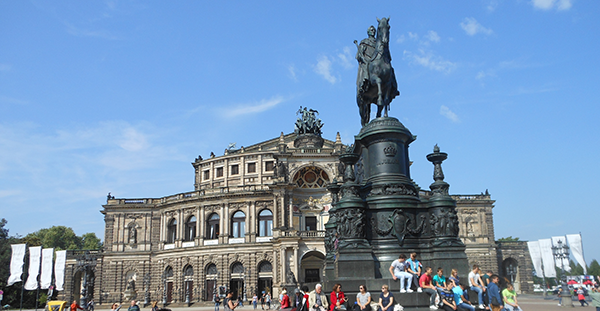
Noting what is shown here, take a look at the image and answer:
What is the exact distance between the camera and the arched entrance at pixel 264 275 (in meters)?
49.6

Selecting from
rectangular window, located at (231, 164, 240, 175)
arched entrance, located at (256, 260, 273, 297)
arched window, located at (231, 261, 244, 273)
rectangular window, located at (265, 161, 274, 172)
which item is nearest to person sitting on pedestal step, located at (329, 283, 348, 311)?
arched entrance, located at (256, 260, 273, 297)

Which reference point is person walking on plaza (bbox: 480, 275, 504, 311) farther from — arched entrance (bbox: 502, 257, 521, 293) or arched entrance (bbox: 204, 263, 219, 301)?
arched entrance (bbox: 502, 257, 521, 293)

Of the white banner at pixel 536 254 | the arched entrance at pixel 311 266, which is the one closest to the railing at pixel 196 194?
the arched entrance at pixel 311 266

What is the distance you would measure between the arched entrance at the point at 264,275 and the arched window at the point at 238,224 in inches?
167

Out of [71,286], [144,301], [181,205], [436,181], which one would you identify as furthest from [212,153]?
[436,181]

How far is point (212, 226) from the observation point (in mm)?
53250

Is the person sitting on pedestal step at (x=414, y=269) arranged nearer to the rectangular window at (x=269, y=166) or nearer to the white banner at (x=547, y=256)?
the white banner at (x=547, y=256)

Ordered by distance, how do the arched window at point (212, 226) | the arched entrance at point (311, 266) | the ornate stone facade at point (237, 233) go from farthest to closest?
the arched window at point (212, 226), the ornate stone facade at point (237, 233), the arched entrance at point (311, 266)

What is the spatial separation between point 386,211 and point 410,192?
3.02 ft

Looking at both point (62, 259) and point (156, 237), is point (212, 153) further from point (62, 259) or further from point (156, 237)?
point (62, 259)

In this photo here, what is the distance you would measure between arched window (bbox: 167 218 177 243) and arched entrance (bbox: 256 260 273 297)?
12441 millimetres

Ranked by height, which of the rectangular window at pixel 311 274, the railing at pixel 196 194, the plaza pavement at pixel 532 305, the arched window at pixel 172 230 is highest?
the railing at pixel 196 194

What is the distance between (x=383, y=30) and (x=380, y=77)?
1537 millimetres

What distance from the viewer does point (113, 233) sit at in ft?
183
